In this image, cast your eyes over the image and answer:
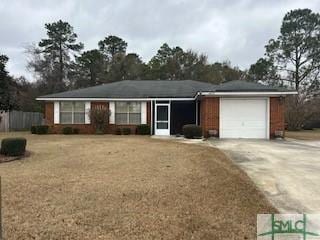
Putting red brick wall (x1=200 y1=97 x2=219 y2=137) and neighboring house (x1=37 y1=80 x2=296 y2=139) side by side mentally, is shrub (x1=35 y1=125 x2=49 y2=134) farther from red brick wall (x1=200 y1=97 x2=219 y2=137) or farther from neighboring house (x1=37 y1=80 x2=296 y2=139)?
red brick wall (x1=200 y1=97 x2=219 y2=137)

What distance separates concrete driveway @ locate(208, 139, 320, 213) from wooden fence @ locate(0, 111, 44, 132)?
891 inches

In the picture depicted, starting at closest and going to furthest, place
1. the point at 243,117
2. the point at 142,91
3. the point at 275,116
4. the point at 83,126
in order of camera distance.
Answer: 1. the point at 275,116
2. the point at 243,117
3. the point at 83,126
4. the point at 142,91

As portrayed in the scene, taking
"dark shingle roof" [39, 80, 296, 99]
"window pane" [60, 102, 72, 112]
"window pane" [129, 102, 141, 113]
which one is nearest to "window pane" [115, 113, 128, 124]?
"window pane" [129, 102, 141, 113]

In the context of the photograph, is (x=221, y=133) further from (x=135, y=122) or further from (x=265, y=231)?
(x=265, y=231)

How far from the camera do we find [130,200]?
7285 mm

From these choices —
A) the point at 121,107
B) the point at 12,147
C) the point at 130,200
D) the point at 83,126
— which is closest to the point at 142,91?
the point at 121,107

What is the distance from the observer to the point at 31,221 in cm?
602

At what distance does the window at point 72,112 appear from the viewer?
27.7 meters

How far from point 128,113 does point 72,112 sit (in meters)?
3.84

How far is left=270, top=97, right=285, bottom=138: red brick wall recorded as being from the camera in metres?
21.9

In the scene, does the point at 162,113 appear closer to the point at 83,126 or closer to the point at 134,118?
the point at 134,118

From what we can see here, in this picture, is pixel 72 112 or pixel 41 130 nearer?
pixel 41 130

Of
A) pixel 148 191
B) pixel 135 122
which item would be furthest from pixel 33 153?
pixel 135 122

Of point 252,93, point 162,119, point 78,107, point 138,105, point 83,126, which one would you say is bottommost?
point 83,126
